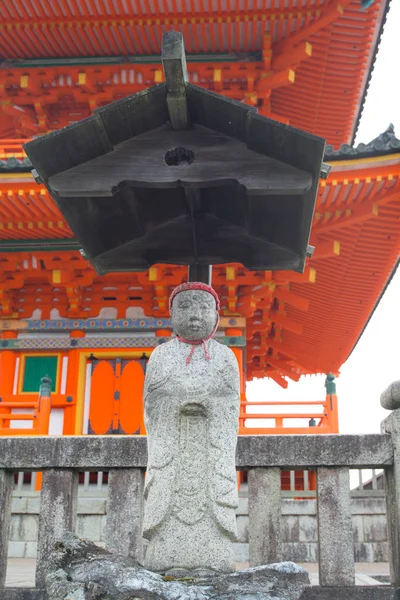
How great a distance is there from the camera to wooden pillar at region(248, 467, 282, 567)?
4.56 metres

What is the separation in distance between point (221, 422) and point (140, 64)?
27.1 ft

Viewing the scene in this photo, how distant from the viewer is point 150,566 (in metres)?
3.59

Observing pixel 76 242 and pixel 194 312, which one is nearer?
pixel 194 312

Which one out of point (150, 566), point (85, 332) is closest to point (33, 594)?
point (150, 566)

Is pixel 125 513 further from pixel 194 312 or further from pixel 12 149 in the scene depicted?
pixel 12 149

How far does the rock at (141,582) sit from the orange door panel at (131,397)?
7444 millimetres

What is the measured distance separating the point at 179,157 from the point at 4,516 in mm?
2804

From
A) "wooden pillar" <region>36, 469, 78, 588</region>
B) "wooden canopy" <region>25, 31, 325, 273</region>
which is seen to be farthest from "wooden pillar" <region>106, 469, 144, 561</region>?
"wooden canopy" <region>25, 31, 325, 273</region>

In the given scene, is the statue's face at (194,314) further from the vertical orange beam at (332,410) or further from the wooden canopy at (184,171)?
the vertical orange beam at (332,410)

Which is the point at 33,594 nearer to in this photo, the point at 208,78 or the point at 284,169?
the point at 284,169

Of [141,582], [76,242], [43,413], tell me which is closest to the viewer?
[141,582]

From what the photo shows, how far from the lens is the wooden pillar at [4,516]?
4590 millimetres

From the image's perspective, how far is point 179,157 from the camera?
13.5 ft

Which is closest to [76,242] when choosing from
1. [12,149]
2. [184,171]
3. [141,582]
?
[12,149]
